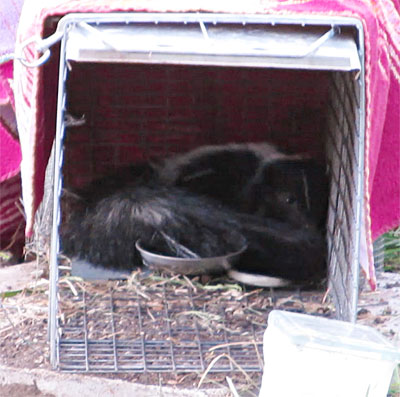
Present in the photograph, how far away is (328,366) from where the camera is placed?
179 centimetres

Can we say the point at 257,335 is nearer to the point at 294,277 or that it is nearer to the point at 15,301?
the point at 294,277

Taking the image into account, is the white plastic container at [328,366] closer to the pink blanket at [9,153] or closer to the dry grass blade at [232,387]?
the dry grass blade at [232,387]

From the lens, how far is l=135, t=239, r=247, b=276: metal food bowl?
2.71 m

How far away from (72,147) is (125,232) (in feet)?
1.86

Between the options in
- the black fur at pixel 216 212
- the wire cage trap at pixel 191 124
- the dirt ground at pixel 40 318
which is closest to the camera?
the wire cage trap at pixel 191 124

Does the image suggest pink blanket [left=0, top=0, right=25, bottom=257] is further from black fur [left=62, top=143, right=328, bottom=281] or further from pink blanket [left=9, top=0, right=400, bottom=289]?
pink blanket [left=9, top=0, right=400, bottom=289]

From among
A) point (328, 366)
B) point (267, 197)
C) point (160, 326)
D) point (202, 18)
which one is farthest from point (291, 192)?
point (328, 366)

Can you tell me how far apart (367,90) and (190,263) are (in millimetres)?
904

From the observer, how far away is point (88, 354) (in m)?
2.28

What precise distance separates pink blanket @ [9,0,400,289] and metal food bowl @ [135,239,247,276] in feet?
1.58

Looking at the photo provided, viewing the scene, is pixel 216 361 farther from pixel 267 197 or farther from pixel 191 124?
pixel 191 124

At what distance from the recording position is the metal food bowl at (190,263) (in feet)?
8.91

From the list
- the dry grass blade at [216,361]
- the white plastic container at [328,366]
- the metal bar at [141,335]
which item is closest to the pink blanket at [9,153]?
the metal bar at [141,335]

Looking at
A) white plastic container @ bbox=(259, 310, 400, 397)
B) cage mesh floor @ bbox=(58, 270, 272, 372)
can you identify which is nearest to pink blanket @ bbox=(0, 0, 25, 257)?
cage mesh floor @ bbox=(58, 270, 272, 372)
